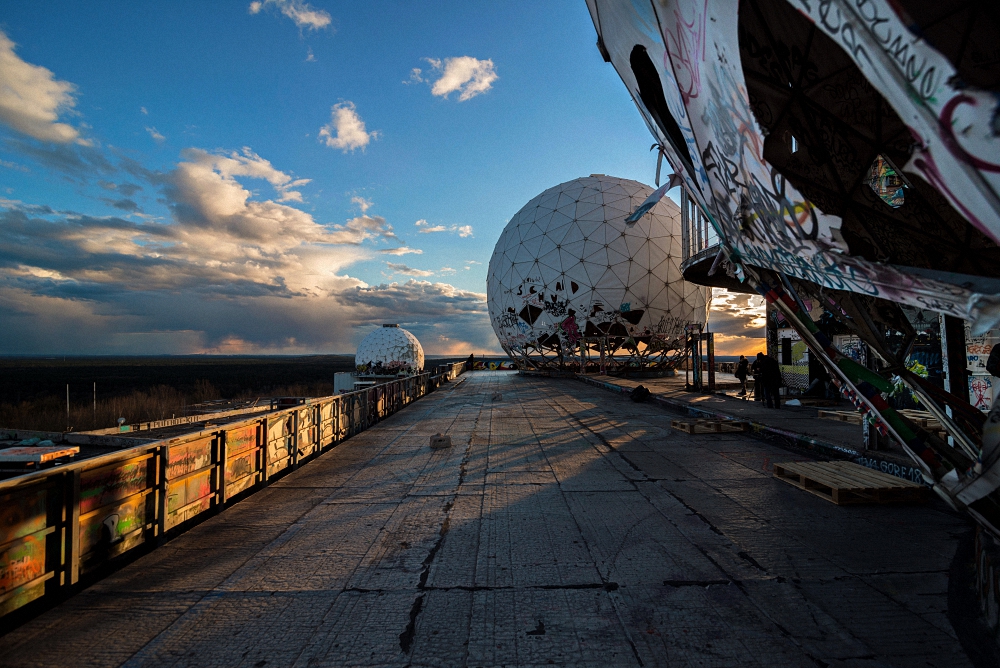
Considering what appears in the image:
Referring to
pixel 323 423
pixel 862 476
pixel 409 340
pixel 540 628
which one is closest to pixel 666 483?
pixel 862 476

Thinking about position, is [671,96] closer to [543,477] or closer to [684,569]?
[684,569]

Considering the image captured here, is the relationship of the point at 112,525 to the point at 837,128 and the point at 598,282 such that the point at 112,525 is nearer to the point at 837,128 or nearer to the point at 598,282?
the point at 837,128

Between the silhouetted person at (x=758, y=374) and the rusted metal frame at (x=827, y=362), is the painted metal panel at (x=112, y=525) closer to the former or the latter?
the rusted metal frame at (x=827, y=362)

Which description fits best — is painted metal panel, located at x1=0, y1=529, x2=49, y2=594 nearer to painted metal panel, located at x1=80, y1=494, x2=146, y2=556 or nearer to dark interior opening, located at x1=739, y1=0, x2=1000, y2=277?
painted metal panel, located at x1=80, y1=494, x2=146, y2=556

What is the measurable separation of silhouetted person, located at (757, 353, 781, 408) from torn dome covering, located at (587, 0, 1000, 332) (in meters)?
8.03

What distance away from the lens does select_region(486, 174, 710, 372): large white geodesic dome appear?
90.6 ft

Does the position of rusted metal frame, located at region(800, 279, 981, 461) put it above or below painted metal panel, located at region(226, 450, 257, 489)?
above

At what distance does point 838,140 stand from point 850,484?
13.9ft

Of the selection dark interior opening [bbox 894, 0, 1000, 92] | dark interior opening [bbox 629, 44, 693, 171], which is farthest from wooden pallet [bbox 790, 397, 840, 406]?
dark interior opening [bbox 894, 0, 1000, 92]

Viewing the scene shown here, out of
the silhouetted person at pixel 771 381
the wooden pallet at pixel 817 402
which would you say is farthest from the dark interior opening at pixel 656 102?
the wooden pallet at pixel 817 402

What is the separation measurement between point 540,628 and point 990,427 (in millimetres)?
3263

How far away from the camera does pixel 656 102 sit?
598cm

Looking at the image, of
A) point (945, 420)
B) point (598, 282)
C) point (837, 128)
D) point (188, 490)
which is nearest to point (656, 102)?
point (837, 128)

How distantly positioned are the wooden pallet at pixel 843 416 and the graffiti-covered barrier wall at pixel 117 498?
12.1 metres
